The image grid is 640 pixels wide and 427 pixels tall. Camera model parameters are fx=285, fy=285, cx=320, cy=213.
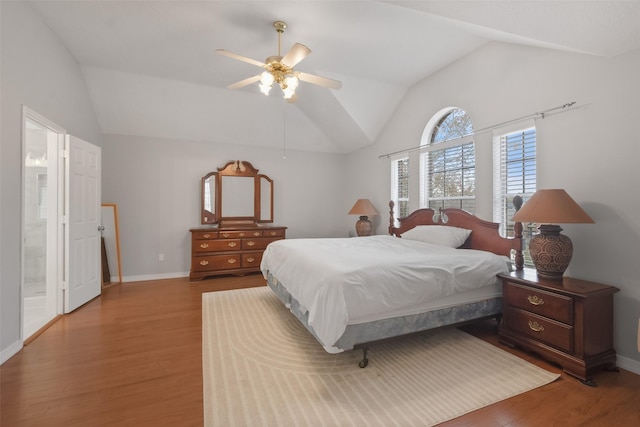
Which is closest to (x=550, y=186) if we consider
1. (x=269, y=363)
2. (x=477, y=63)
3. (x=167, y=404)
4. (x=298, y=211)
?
(x=477, y=63)

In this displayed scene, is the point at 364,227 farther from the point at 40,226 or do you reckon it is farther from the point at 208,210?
the point at 40,226

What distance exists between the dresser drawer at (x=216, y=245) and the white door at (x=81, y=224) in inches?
52.4

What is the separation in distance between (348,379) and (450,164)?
3.07 metres

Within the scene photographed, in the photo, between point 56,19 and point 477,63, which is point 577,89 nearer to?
point 477,63

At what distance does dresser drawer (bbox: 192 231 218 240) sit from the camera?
15.8 ft

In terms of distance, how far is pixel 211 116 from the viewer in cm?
496

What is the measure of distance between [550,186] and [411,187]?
192 cm

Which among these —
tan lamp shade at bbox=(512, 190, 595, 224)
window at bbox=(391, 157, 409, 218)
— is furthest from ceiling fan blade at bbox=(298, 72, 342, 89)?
window at bbox=(391, 157, 409, 218)

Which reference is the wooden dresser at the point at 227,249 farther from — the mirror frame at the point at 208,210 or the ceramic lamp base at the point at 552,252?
the ceramic lamp base at the point at 552,252

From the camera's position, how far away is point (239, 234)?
5102 millimetres

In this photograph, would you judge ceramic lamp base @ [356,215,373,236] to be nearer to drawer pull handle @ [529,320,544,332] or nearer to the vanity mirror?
the vanity mirror

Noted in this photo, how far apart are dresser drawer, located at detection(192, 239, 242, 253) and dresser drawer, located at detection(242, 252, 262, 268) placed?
0.21m

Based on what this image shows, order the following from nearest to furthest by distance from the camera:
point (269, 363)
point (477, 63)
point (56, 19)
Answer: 1. point (269, 363)
2. point (56, 19)
3. point (477, 63)

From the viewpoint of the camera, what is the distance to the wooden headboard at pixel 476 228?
2.89 metres
